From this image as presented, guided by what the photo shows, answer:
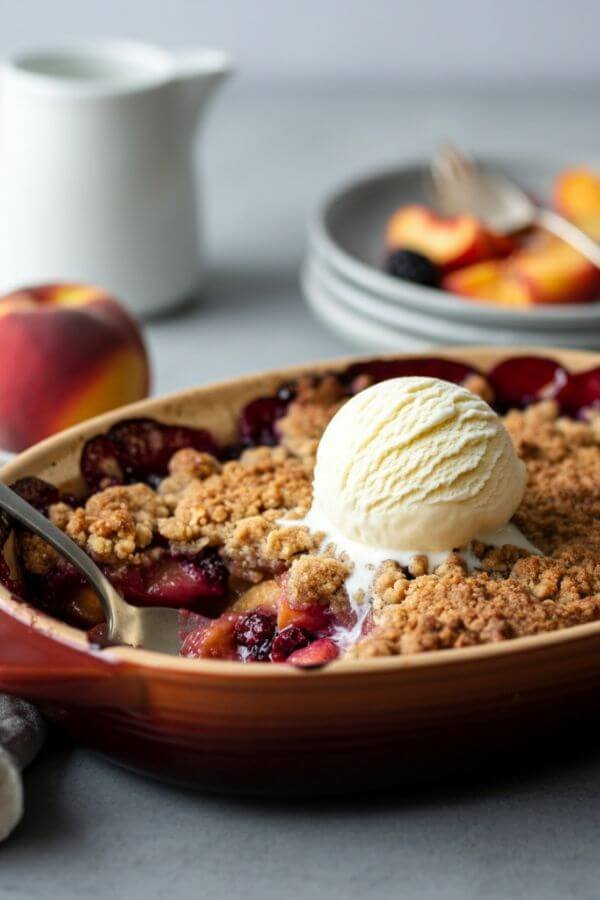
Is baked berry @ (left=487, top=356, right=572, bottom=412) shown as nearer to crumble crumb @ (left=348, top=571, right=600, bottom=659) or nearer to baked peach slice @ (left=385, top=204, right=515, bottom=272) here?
crumble crumb @ (left=348, top=571, right=600, bottom=659)

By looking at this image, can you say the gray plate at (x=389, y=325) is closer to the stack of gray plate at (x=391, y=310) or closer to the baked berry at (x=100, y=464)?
the stack of gray plate at (x=391, y=310)

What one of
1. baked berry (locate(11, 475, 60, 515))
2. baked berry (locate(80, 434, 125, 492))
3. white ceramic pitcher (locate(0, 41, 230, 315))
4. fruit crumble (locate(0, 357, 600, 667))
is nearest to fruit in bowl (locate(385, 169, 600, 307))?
white ceramic pitcher (locate(0, 41, 230, 315))

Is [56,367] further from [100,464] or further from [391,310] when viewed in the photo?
[391,310]

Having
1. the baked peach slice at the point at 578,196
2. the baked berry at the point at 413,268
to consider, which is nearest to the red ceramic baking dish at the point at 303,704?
the baked berry at the point at 413,268

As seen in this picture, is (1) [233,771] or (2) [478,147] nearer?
(1) [233,771]

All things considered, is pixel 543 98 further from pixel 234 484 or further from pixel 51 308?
pixel 234 484

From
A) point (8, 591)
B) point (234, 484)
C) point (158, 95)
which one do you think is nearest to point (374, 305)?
point (158, 95)
